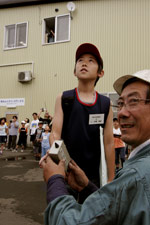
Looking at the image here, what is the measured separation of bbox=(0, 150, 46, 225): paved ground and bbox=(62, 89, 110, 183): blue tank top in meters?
1.90

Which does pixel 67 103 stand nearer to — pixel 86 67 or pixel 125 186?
pixel 86 67

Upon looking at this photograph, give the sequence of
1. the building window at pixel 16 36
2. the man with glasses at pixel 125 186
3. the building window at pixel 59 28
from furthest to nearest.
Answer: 1. the building window at pixel 16 36
2. the building window at pixel 59 28
3. the man with glasses at pixel 125 186

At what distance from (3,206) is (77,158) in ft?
8.82

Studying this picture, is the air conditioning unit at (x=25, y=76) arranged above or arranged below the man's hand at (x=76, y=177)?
above

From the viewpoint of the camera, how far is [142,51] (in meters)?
11.4

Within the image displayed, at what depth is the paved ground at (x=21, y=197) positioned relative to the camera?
3.30 metres

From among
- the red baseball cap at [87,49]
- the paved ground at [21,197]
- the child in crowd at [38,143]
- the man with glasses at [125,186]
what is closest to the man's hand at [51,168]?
the man with glasses at [125,186]

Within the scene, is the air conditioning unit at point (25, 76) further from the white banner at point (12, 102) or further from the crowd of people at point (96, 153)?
the crowd of people at point (96, 153)

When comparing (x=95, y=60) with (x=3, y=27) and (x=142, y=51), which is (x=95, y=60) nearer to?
(x=142, y=51)

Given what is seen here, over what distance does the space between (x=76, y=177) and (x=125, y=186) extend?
21.5 inches

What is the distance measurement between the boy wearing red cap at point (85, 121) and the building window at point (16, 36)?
12.7 meters

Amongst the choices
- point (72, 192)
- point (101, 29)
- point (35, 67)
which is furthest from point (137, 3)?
point (72, 192)

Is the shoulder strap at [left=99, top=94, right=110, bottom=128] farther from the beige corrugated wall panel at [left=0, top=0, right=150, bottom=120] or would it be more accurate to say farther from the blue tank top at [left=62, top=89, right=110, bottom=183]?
the beige corrugated wall panel at [left=0, top=0, right=150, bottom=120]

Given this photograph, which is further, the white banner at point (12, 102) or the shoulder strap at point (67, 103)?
the white banner at point (12, 102)
